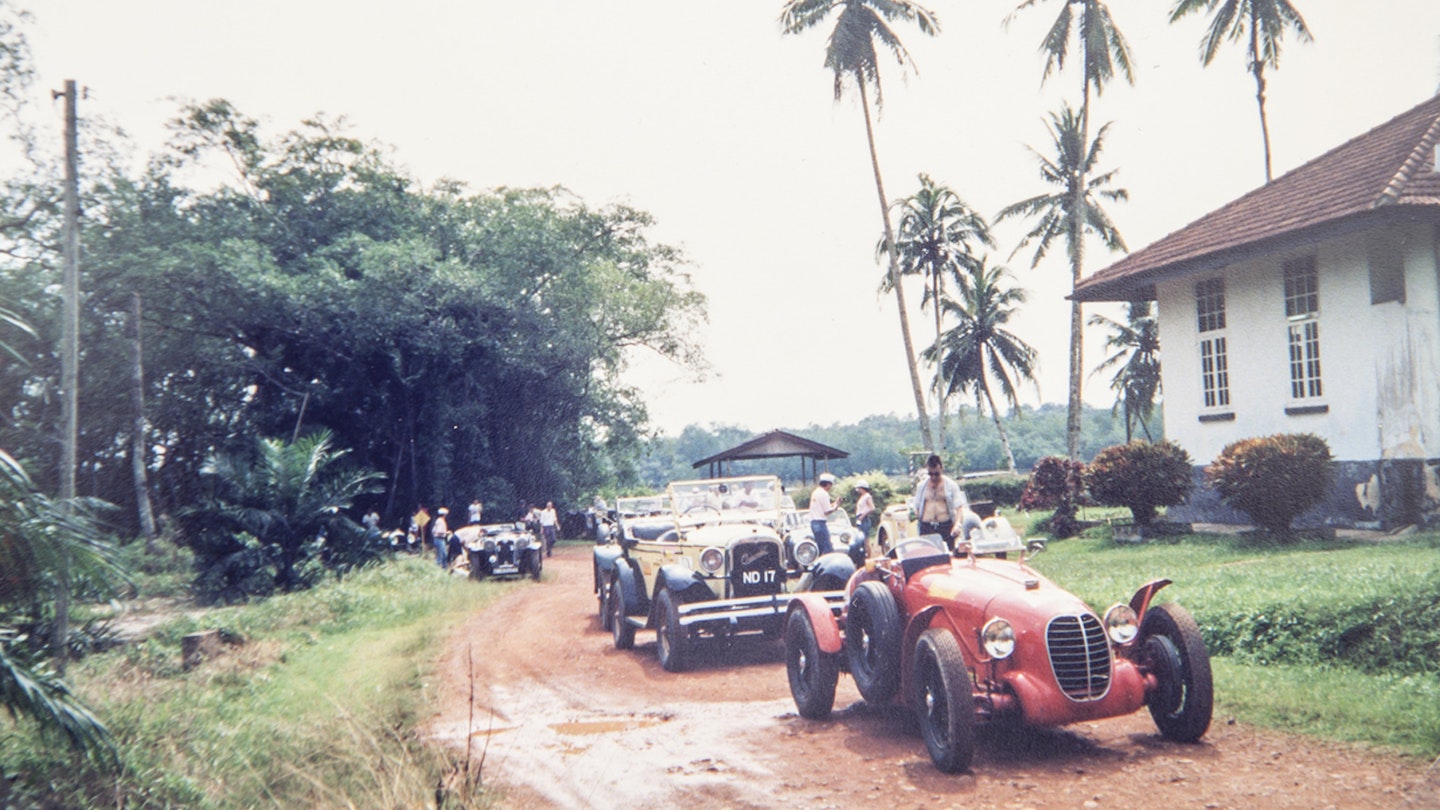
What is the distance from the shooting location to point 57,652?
11477mm

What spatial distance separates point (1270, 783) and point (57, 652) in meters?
11.8

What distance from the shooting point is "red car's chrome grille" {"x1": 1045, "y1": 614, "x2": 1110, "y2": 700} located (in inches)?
253

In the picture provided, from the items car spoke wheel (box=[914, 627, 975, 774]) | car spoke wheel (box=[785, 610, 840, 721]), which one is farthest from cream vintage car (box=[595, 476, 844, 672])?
car spoke wheel (box=[914, 627, 975, 774])

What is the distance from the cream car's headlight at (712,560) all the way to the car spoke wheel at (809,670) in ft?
9.48

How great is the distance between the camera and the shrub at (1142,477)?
17.0 metres

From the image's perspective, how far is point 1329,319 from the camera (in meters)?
15.5

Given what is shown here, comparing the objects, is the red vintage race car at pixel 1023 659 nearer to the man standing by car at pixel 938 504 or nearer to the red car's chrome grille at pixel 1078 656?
the red car's chrome grille at pixel 1078 656

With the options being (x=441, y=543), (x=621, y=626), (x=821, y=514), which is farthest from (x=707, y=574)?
(x=441, y=543)

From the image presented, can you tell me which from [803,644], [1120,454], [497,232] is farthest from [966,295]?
[803,644]

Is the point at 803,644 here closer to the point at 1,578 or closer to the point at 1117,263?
the point at 1,578

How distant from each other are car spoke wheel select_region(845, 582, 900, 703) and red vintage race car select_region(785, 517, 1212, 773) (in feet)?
0.03

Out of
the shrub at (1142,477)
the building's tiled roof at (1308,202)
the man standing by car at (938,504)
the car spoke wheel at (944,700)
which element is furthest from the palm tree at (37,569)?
the building's tiled roof at (1308,202)

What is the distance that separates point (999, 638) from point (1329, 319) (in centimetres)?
1187

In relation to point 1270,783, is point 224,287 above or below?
above
